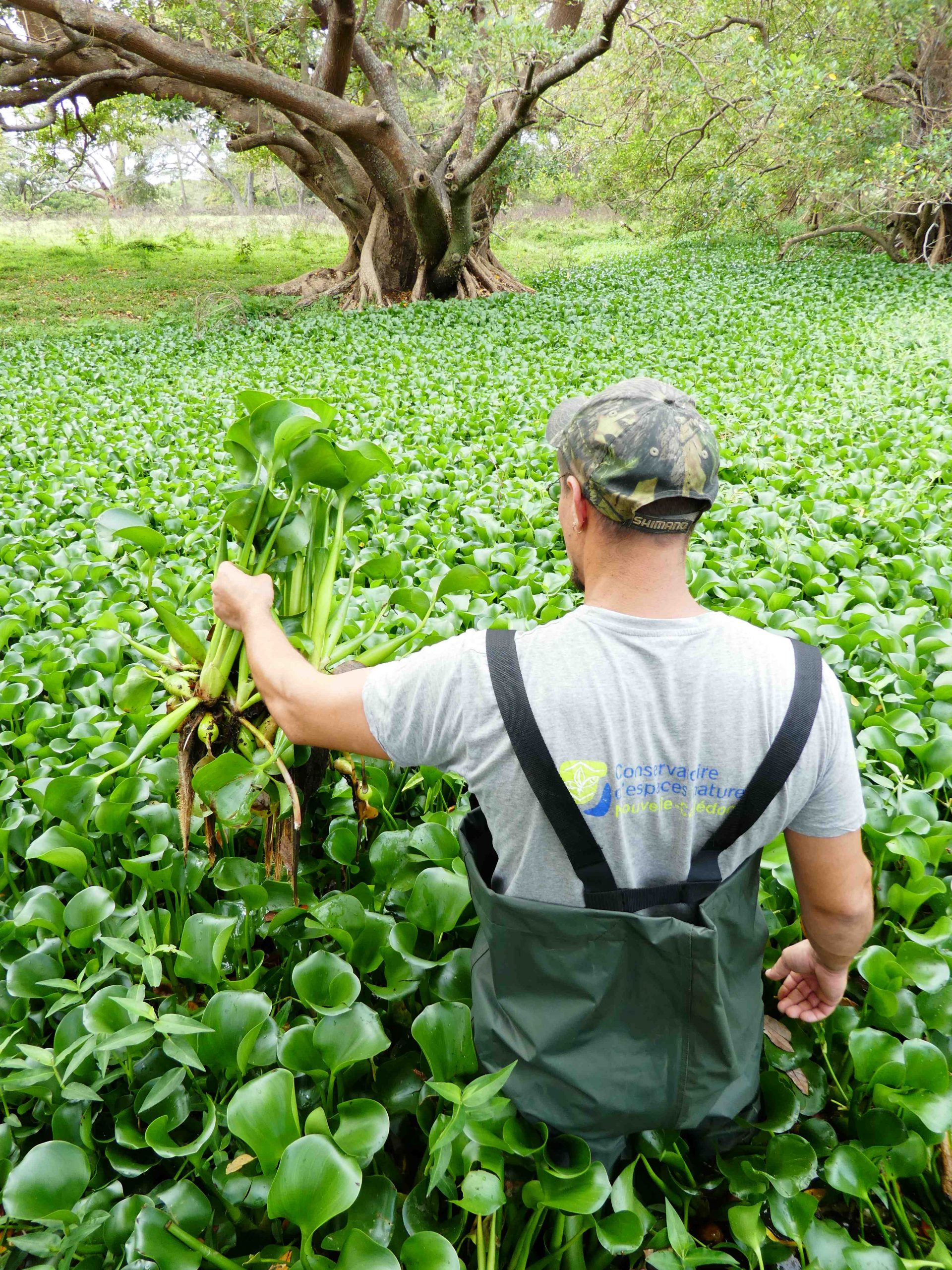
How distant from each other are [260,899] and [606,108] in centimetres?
2054

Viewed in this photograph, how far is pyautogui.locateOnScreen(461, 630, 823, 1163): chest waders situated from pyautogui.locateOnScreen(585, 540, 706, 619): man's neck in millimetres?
182

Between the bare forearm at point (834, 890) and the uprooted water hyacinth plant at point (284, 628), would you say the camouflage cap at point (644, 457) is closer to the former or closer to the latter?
the bare forearm at point (834, 890)

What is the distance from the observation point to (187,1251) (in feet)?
4.60

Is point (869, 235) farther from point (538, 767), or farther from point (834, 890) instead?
point (538, 767)

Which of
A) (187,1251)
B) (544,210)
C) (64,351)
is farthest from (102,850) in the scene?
(544,210)

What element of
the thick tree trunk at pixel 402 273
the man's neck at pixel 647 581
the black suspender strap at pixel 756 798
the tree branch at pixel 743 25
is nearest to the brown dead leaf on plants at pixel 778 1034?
the black suspender strap at pixel 756 798

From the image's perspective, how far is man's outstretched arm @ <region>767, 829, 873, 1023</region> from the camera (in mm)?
1466

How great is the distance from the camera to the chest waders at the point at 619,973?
132 centimetres

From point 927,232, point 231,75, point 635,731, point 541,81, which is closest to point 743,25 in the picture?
point 927,232

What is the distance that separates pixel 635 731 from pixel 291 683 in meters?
0.65

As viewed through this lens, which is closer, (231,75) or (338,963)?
(338,963)

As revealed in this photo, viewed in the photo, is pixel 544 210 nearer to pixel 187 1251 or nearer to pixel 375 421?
pixel 375 421

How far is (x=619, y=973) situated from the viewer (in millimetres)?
1380

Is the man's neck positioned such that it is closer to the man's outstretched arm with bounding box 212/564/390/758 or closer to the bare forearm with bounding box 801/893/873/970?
the man's outstretched arm with bounding box 212/564/390/758
